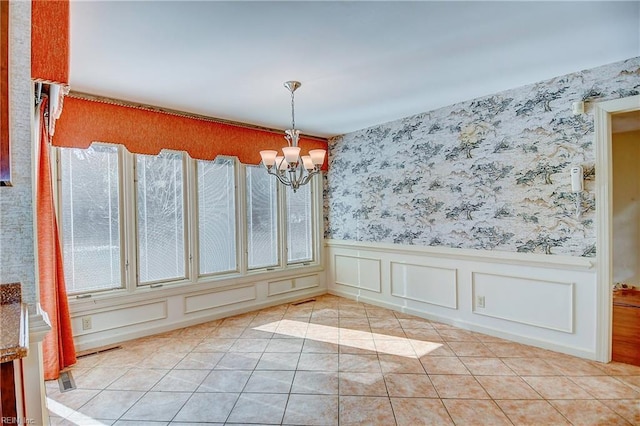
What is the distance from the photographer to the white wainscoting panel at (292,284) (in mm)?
4930

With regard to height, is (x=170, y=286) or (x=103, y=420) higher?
(x=170, y=286)

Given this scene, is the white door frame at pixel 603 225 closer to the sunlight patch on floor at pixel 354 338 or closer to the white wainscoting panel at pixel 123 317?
the sunlight patch on floor at pixel 354 338

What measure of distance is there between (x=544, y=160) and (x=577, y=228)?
685mm

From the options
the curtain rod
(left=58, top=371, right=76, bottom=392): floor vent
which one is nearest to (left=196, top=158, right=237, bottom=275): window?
the curtain rod

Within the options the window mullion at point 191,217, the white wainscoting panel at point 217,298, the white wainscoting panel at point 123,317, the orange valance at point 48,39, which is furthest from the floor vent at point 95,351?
the orange valance at point 48,39

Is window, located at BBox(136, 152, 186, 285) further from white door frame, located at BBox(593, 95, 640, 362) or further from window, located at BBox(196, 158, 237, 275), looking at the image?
white door frame, located at BBox(593, 95, 640, 362)

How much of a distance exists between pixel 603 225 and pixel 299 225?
3.69 metres

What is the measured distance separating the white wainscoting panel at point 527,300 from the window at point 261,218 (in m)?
2.73

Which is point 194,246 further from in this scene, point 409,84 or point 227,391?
point 409,84

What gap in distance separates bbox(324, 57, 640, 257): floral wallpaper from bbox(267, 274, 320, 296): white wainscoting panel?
1099 mm

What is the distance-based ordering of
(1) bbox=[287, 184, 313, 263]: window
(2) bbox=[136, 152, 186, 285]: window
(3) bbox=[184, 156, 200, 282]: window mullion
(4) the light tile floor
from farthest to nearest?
(1) bbox=[287, 184, 313, 263]: window
(3) bbox=[184, 156, 200, 282]: window mullion
(2) bbox=[136, 152, 186, 285]: window
(4) the light tile floor

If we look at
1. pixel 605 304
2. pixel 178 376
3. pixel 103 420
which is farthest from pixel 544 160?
pixel 103 420

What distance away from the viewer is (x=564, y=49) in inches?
101

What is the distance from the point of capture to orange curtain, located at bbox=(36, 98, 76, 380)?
282 centimetres
